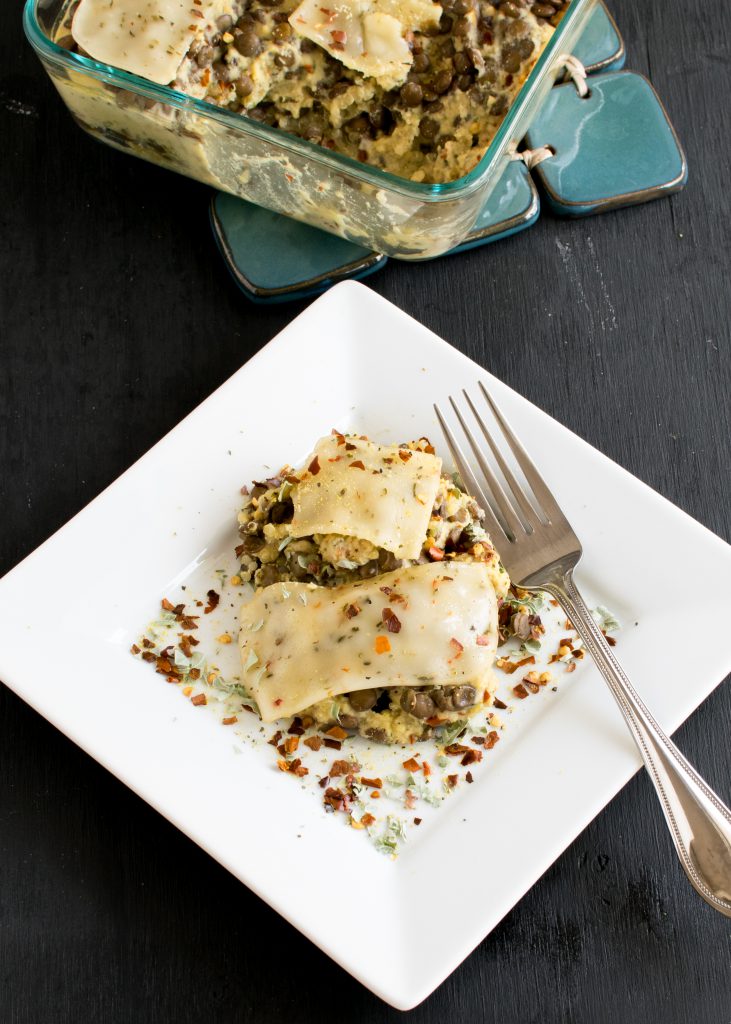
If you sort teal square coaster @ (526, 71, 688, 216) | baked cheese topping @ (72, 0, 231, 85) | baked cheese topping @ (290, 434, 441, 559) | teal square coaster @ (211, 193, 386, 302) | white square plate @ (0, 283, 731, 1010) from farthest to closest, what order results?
teal square coaster @ (526, 71, 688, 216) < teal square coaster @ (211, 193, 386, 302) < baked cheese topping @ (72, 0, 231, 85) < baked cheese topping @ (290, 434, 441, 559) < white square plate @ (0, 283, 731, 1010)

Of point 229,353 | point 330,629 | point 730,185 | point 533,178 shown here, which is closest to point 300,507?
point 330,629

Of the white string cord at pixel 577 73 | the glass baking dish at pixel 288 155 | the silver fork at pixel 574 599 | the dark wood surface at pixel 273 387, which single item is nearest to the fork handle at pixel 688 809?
the silver fork at pixel 574 599

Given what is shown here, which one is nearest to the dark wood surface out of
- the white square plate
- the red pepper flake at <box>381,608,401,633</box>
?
the white square plate

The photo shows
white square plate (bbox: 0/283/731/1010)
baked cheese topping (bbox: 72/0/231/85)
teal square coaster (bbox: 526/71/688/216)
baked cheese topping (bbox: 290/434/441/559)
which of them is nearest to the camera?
white square plate (bbox: 0/283/731/1010)

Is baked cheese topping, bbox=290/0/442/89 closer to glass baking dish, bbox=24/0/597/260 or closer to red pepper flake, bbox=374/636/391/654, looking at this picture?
glass baking dish, bbox=24/0/597/260

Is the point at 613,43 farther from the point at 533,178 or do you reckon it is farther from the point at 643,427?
the point at 643,427

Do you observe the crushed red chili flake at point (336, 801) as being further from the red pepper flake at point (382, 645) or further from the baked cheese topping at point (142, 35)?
the baked cheese topping at point (142, 35)

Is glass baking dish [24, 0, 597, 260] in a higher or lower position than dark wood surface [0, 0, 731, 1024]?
higher

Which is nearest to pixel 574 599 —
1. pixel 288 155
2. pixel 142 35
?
pixel 288 155

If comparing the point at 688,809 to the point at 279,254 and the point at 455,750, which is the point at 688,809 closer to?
the point at 455,750
